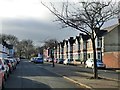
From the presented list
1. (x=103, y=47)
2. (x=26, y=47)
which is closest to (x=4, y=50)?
(x=103, y=47)

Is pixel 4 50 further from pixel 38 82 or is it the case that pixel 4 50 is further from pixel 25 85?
pixel 25 85

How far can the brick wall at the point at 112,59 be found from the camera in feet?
180

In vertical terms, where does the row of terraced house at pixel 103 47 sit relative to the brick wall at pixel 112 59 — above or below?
above

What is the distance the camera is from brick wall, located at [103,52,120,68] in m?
54.8

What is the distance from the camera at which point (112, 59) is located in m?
56.9

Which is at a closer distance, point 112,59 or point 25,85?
point 25,85

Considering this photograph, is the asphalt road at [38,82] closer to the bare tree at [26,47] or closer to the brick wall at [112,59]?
the brick wall at [112,59]

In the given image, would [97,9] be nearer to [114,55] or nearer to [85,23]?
[85,23]

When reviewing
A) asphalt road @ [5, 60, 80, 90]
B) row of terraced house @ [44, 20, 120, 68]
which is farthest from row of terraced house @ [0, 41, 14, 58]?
asphalt road @ [5, 60, 80, 90]

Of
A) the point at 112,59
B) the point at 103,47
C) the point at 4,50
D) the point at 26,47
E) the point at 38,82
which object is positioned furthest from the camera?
the point at 26,47

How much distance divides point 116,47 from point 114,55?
11.1m

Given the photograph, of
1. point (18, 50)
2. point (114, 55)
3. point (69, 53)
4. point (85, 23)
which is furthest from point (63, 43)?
point (85, 23)

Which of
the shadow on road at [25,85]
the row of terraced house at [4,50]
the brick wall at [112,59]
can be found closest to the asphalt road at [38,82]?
the shadow on road at [25,85]

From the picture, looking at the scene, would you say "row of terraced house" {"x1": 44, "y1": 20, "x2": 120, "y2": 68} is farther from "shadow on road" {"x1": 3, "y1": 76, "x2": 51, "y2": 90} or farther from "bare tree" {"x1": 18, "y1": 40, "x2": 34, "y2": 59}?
"bare tree" {"x1": 18, "y1": 40, "x2": 34, "y2": 59}
